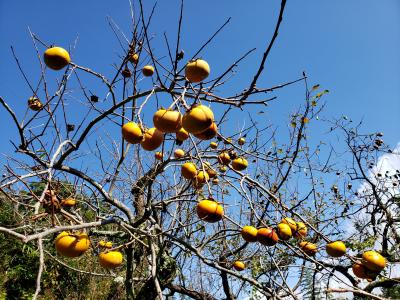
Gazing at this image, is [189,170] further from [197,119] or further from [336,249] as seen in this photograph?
[336,249]

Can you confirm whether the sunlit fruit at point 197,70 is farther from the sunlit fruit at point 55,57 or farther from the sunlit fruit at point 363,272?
the sunlit fruit at point 363,272

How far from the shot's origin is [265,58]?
41.6 inches

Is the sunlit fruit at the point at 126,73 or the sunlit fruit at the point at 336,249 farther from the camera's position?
the sunlit fruit at the point at 126,73

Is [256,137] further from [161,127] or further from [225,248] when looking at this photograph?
[161,127]

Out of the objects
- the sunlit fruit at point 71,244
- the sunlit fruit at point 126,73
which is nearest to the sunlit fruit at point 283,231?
the sunlit fruit at point 71,244

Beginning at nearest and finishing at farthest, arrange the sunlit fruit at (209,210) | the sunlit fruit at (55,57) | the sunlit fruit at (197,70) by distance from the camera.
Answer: the sunlit fruit at (197,70) → the sunlit fruit at (209,210) → the sunlit fruit at (55,57)

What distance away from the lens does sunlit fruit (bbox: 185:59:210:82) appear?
1330mm

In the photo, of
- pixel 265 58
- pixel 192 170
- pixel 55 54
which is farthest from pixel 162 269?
pixel 265 58

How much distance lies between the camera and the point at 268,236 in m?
1.55

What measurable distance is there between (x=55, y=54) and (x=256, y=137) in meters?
3.08

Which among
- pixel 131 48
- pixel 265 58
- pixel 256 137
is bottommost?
pixel 265 58

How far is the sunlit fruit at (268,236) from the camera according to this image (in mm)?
1546

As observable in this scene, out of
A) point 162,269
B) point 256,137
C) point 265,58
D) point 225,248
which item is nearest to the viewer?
point 265,58

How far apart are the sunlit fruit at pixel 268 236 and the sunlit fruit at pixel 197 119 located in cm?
69
